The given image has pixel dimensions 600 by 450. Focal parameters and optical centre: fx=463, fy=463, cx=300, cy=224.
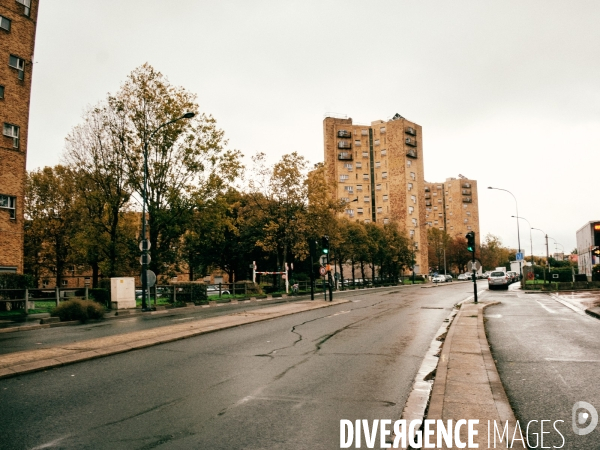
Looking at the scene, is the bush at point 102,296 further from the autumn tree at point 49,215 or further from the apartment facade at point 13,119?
the autumn tree at point 49,215

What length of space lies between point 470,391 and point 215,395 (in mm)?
3426

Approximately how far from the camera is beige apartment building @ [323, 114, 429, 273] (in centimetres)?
8981

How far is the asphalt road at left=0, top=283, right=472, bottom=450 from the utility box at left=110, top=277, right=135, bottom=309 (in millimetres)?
13442

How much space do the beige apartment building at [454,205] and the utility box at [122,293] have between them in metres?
121

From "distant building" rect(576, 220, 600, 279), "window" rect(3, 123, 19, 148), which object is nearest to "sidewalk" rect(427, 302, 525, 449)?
"window" rect(3, 123, 19, 148)

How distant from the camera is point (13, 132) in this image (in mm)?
26906

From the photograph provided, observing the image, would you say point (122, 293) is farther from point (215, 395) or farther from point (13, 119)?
point (215, 395)

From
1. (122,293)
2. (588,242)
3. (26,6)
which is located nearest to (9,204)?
(122,293)

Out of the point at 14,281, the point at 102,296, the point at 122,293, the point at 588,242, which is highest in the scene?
the point at 588,242

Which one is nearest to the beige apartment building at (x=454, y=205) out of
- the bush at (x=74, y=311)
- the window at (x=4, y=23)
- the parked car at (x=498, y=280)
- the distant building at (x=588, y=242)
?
the distant building at (x=588, y=242)

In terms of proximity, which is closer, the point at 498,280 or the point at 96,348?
the point at 96,348

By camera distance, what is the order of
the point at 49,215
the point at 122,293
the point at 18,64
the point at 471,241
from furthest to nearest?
the point at 49,215 → the point at 18,64 → the point at 122,293 → the point at 471,241

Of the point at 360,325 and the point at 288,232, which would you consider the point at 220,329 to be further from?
the point at 288,232

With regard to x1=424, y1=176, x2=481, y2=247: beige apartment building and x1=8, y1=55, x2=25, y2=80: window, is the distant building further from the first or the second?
x1=424, y1=176, x2=481, y2=247: beige apartment building
